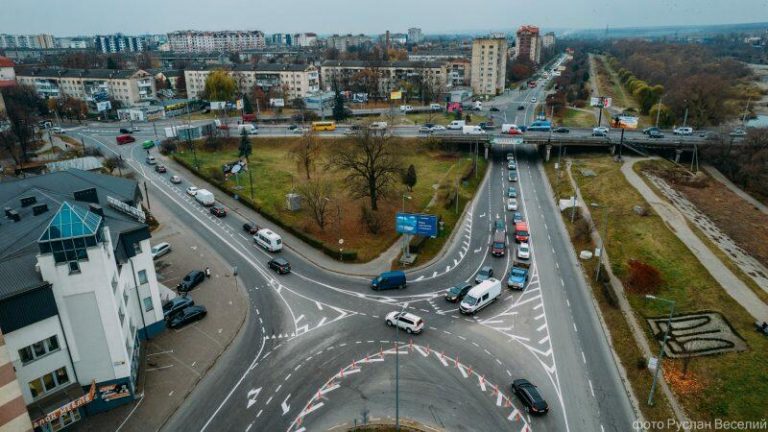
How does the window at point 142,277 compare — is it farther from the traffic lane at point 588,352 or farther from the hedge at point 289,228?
the traffic lane at point 588,352

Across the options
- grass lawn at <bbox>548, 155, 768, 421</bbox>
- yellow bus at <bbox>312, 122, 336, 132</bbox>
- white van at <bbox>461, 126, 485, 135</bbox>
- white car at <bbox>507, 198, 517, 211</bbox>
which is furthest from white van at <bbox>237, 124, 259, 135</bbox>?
grass lawn at <bbox>548, 155, 768, 421</bbox>

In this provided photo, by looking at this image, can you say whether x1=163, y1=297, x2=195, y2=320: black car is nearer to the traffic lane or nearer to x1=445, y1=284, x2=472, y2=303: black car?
x1=445, y1=284, x2=472, y2=303: black car

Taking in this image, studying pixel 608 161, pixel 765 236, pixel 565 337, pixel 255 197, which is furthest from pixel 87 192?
pixel 608 161

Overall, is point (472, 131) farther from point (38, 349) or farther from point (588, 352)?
point (38, 349)

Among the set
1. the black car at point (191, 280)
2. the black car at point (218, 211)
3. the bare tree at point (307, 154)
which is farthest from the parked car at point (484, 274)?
the bare tree at point (307, 154)

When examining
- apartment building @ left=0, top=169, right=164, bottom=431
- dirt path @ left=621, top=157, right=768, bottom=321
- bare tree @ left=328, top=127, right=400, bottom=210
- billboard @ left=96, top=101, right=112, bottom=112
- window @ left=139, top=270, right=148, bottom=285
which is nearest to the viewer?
apartment building @ left=0, top=169, right=164, bottom=431

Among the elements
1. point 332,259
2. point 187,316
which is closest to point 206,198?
point 332,259
